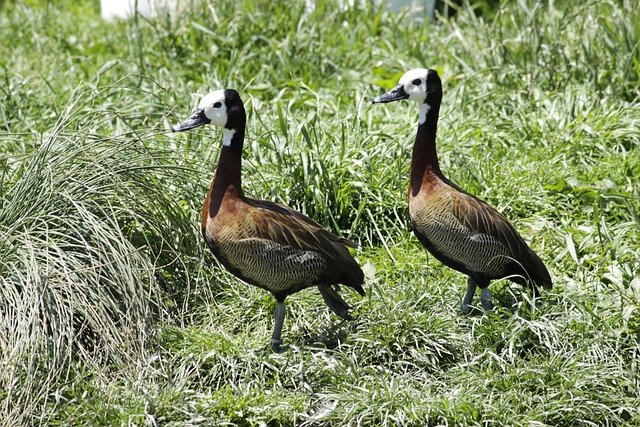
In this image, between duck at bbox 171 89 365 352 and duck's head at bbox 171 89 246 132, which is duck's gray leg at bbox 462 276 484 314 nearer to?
duck at bbox 171 89 365 352

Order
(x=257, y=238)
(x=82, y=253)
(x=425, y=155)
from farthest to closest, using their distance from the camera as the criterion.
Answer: (x=425, y=155)
(x=82, y=253)
(x=257, y=238)

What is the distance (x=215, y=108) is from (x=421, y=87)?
973 millimetres

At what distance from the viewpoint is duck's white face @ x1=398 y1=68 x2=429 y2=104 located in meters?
5.33

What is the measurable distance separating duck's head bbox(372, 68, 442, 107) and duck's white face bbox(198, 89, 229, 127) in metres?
0.78

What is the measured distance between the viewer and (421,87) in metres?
5.34

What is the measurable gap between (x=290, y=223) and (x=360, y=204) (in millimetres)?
1021

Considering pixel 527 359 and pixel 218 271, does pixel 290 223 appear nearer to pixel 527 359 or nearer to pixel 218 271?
pixel 218 271

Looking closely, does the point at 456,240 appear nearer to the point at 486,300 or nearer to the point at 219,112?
the point at 486,300

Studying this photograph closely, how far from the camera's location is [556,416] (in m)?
4.68

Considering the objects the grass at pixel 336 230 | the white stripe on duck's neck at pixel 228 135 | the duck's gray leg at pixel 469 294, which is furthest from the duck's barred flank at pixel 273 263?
the duck's gray leg at pixel 469 294

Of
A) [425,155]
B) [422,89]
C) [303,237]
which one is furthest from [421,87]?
[303,237]

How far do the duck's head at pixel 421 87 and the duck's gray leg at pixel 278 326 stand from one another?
1104 millimetres

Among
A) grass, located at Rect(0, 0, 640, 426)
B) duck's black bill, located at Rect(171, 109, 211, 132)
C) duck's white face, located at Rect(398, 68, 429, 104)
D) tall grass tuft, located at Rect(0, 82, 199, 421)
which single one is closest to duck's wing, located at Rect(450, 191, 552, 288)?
grass, located at Rect(0, 0, 640, 426)

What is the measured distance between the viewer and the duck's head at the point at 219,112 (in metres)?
5.07
